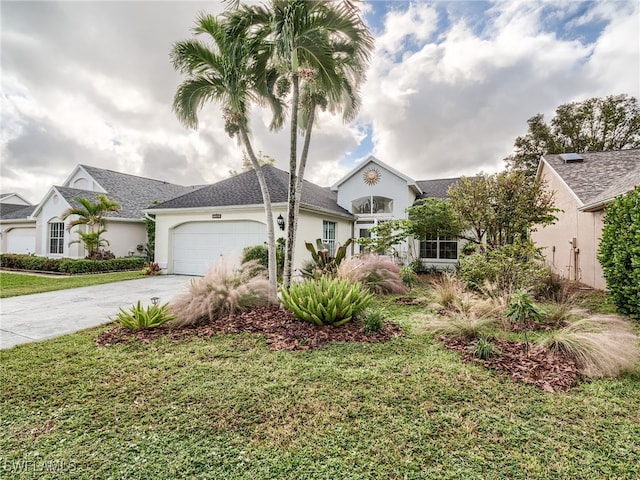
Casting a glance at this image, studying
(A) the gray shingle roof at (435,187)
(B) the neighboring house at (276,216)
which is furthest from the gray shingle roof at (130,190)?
(A) the gray shingle roof at (435,187)

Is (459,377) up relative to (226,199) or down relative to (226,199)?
down

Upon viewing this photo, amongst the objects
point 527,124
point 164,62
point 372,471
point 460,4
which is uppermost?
point 527,124

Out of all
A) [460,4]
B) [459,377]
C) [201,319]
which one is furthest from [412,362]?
[460,4]

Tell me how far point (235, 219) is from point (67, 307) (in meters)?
6.32

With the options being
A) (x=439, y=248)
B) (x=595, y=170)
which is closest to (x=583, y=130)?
(x=595, y=170)

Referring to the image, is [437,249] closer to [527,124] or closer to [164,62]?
[164,62]

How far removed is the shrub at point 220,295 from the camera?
5793mm

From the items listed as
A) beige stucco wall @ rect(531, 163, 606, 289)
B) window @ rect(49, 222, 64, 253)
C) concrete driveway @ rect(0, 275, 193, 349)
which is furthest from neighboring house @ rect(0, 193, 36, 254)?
beige stucco wall @ rect(531, 163, 606, 289)

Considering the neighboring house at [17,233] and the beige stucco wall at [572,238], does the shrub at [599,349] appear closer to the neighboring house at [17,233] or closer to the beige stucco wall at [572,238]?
the beige stucco wall at [572,238]

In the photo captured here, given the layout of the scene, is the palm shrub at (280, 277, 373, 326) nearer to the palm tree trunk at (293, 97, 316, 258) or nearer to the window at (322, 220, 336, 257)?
the palm tree trunk at (293, 97, 316, 258)

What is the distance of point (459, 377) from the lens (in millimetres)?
3637

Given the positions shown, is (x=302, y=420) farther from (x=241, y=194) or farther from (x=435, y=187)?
(x=435, y=187)

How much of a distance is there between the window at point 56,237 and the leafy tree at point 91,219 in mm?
1941

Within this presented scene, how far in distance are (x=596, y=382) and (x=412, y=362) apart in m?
2.13
